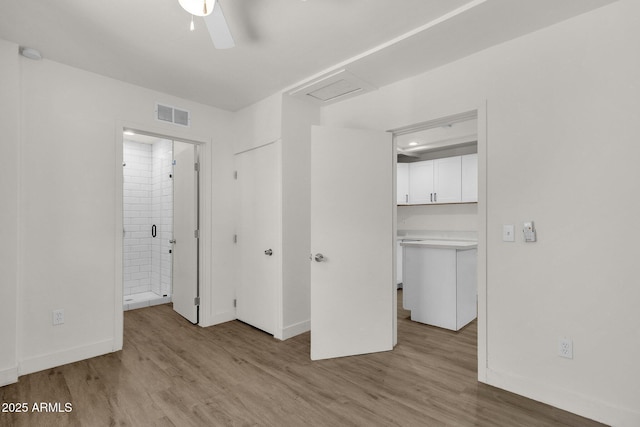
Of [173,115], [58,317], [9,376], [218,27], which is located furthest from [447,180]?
[9,376]

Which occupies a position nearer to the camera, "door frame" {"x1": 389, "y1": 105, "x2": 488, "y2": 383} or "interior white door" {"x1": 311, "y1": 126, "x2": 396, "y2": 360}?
"door frame" {"x1": 389, "y1": 105, "x2": 488, "y2": 383}

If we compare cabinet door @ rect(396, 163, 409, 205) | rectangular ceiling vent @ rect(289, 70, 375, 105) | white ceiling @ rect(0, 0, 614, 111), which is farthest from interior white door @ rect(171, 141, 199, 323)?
cabinet door @ rect(396, 163, 409, 205)

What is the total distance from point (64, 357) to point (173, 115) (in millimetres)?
2504

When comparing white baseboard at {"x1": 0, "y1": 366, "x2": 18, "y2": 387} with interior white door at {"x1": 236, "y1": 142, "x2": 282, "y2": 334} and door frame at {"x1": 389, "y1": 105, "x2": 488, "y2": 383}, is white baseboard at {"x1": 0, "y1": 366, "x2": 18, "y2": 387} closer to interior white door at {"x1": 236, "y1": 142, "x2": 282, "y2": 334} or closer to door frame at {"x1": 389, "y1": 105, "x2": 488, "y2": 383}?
interior white door at {"x1": 236, "y1": 142, "x2": 282, "y2": 334}

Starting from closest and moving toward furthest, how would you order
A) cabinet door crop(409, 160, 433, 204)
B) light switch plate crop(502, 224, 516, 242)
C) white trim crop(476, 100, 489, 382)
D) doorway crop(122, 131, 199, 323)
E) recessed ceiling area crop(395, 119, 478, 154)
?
light switch plate crop(502, 224, 516, 242) < white trim crop(476, 100, 489, 382) < doorway crop(122, 131, 199, 323) < recessed ceiling area crop(395, 119, 478, 154) < cabinet door crop(409, 160, 433, 204)

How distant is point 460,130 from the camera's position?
4500 mm

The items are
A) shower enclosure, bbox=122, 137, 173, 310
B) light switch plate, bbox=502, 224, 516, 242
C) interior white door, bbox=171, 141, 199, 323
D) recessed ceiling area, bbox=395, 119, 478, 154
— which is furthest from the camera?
shower enclosure, bbox=122, 137, 173, 310

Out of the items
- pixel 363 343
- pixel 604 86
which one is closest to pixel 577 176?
pixel 604 86

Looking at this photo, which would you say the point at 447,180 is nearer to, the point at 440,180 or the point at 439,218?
the point at 440,180

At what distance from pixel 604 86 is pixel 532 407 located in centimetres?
209

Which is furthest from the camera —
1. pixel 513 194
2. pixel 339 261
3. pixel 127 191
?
pixel 127 191

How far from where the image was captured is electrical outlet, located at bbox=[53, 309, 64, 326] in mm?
2713

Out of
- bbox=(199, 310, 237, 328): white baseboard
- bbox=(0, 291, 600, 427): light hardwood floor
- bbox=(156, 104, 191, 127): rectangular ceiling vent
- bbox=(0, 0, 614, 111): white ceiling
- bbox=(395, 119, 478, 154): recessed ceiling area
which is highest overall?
bbox=(0, 0, 614, 111): white ceiling

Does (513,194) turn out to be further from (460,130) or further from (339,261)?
(460,130)
